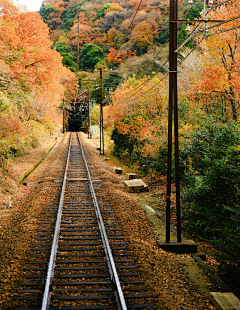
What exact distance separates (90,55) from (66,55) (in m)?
7.10

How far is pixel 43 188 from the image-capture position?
12.8 meters

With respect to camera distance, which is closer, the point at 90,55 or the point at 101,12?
the point at 90,55

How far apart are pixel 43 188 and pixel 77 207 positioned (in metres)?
3.19

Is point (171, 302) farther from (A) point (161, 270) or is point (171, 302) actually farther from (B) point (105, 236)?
(B) point (105, 236)

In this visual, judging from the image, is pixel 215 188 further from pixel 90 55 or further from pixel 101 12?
pixel 101 12

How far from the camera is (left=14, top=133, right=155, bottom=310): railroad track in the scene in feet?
16.6

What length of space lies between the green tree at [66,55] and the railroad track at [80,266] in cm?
7546

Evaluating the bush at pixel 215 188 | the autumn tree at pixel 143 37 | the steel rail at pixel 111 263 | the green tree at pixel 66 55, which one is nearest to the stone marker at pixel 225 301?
the steel rail at pixel 111 263

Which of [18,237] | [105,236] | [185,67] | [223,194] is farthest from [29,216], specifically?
[185,67]

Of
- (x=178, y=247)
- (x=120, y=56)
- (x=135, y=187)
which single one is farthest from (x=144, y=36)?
(x=178, y=247)

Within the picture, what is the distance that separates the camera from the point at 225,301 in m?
5.07

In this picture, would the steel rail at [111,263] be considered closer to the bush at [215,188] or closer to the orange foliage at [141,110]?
the bush at [215,188]

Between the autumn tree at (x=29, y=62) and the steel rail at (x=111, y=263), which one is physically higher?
the autumn tree at (x=29, y=62)

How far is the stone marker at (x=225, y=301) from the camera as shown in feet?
16.1
